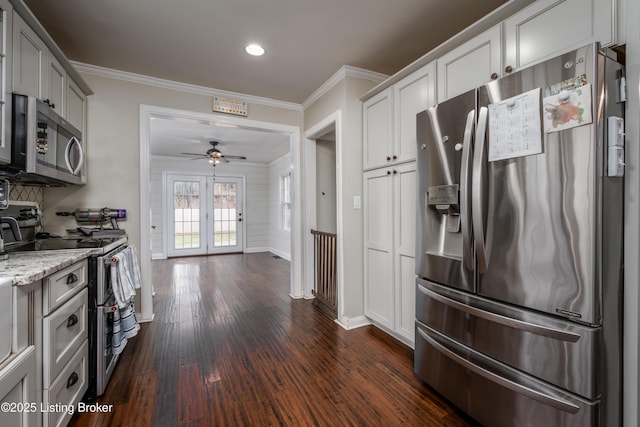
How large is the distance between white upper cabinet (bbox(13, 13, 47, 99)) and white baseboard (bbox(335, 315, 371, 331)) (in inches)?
112

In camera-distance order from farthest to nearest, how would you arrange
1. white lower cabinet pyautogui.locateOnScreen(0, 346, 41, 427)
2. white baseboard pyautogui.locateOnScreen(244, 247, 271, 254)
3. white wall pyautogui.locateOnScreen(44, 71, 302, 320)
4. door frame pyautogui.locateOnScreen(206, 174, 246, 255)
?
white baseboard pyautogui.locateOnScreen(244, 247, 271, 254) < door frame pyautogui.locateOnScreen(206, 174, 246, 255) < white wall pyautogui.locateOnScreen(44, 71, 302, 320) < white lower cabinet pyautogui.locateOnScreen(0, 346, 41, 427)

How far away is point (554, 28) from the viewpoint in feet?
4.52

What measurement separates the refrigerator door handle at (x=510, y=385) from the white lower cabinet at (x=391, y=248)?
614mm

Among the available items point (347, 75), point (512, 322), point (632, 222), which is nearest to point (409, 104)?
point (347, 75)

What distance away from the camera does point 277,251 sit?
24.5ft

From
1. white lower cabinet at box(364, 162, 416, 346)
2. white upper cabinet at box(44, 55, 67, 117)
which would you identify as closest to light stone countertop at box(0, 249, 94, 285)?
white upper cabinet at box(44, 55, 67, 117)

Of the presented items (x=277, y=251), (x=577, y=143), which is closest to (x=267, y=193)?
(x=277, y=251)

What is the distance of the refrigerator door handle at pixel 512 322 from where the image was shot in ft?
3.83

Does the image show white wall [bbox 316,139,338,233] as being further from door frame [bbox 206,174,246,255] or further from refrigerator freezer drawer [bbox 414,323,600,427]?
door frame [bbox 206,174,246,255]

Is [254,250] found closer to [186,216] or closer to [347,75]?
[186,216]

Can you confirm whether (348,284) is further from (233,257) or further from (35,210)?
(233,257)

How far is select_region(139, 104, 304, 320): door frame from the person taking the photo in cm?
293

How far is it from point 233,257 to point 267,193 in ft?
6.71

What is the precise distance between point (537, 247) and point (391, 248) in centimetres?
127
